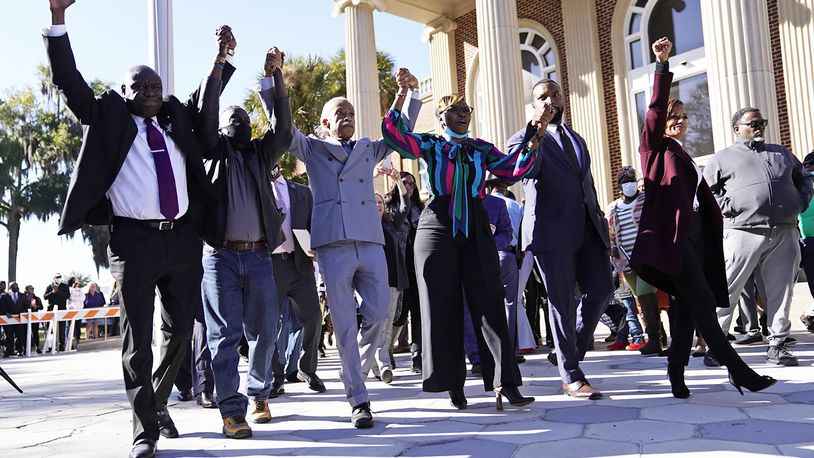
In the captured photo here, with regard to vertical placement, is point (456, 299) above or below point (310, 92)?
below

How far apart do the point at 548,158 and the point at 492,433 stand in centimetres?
197

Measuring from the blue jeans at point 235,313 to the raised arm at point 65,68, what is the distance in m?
1.15

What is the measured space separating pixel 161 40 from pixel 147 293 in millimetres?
4278

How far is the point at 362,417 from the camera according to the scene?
13.0ft

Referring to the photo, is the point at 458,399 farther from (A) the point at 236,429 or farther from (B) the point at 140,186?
(B) the point at 140,186

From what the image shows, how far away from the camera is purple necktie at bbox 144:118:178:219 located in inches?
141

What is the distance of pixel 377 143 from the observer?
4691 millimetres

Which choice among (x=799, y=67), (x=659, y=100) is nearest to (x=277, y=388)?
(x=659, y=100)

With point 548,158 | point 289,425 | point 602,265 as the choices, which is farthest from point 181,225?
point 602,265

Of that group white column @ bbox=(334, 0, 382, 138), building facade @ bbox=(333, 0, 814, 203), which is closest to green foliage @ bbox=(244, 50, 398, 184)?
building facade @ bbox=(333, 0, 814, 203)

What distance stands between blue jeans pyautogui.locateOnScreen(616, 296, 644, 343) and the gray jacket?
217cm

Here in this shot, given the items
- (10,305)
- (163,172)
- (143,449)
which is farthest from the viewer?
(10,305)

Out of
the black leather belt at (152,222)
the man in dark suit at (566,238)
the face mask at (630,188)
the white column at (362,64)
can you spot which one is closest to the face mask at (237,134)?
the black leather belt at (152,222)

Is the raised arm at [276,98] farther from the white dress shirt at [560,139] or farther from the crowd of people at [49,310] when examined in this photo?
the crowd of people at [49,310]
